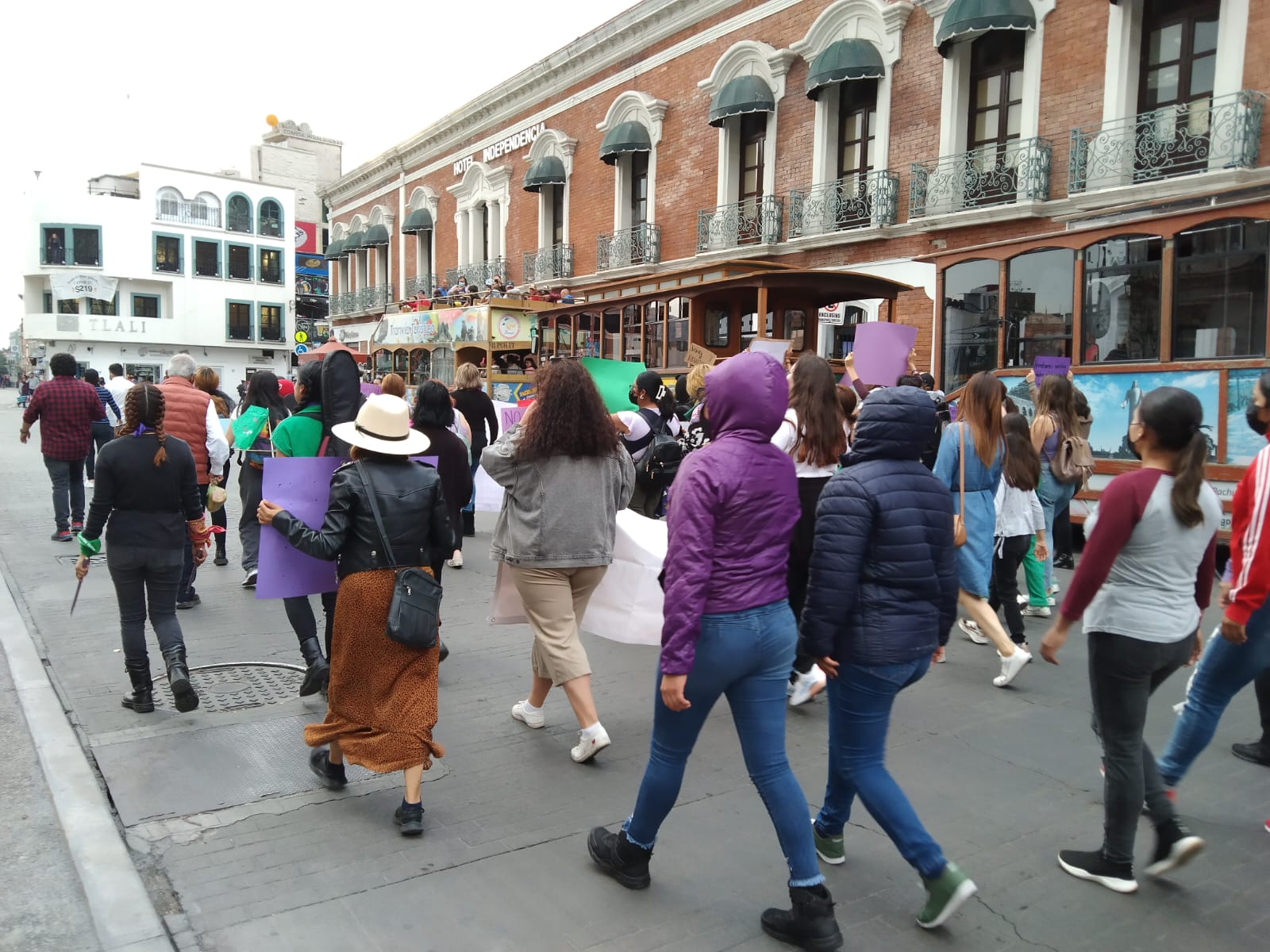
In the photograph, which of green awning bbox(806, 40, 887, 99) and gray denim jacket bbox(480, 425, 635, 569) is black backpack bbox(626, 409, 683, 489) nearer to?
gray denim jacket bbox(480, 425, 635, 569)

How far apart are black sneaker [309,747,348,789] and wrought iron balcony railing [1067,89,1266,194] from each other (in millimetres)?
13767

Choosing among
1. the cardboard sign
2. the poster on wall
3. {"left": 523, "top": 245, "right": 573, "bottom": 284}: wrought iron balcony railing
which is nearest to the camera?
the poster on wall

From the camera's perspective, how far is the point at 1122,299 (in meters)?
9.61

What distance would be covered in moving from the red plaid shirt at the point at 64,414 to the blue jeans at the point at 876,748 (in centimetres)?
959

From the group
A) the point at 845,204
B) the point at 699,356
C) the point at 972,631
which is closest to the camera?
the point at 972,631

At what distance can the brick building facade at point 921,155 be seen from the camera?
10.2 metres

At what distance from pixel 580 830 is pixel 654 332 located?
10588mm

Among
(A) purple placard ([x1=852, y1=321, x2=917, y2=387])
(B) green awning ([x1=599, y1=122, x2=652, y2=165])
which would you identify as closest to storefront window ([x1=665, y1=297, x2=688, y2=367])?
(A) purple placard ([x1=852, y1=321, x2=917, y2=387])

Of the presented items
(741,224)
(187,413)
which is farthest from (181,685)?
(741,224)

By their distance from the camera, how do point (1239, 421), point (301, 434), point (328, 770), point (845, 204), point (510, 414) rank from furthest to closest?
point (845, 204) < point (510, 414) < point (1239, 421) < point (301, 434) < point (328, 770)

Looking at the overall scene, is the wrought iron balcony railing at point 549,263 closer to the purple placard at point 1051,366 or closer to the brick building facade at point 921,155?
the brick building facade at point 921,155

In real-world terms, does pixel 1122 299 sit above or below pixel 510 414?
above

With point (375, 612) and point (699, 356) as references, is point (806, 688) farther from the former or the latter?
point (699, 356)

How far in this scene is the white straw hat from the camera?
3.95 meters
